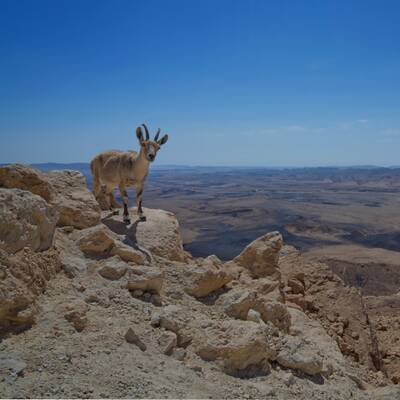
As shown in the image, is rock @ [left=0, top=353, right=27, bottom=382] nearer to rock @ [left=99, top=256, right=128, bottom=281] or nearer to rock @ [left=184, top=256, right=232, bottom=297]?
rock @ [left=99, top=256, right=128, bottom=281]

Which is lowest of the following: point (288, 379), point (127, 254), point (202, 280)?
point (288, 379)

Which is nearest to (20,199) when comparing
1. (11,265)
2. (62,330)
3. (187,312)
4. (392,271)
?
(11,265)

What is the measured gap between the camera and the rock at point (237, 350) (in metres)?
5.25

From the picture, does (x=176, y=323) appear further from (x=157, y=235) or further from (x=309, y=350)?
(x=157, y=235)

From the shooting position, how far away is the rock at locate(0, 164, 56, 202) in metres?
6.61

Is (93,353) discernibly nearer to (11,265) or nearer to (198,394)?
(198,394)

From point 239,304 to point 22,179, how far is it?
4.02 meters

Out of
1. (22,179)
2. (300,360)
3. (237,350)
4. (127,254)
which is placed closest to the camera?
(237,350)

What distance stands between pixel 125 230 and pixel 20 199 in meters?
4.04

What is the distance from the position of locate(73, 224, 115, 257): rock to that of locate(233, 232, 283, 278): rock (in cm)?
389

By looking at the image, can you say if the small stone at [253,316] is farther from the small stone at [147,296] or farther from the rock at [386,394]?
the rock at [386,394]

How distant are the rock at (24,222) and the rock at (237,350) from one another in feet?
8.38

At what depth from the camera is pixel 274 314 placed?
710 centimetres

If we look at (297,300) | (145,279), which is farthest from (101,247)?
(297,300)
